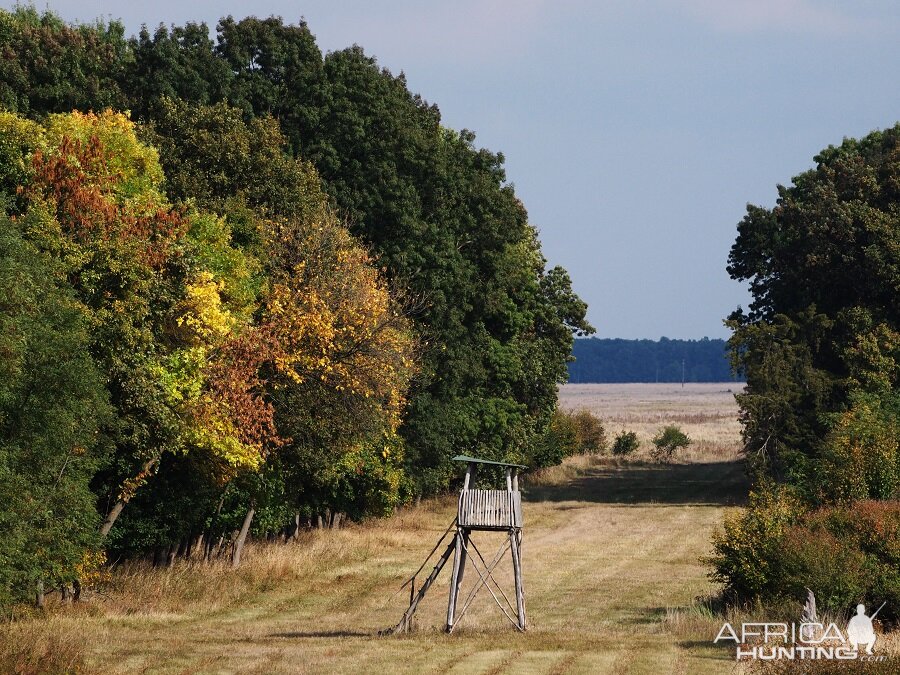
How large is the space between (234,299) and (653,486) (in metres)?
50.6

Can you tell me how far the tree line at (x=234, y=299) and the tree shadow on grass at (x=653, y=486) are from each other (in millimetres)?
8606

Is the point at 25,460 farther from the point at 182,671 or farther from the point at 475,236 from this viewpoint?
the point at 475,236

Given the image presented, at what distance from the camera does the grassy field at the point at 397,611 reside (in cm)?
2923

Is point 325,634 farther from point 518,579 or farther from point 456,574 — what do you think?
point 518,579

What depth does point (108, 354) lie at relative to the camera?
36.2 metres

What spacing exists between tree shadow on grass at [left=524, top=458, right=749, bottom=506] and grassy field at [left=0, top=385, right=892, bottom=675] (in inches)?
217

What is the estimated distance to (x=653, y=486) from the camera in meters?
87.2

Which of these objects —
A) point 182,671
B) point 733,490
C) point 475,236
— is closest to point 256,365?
point 182,671

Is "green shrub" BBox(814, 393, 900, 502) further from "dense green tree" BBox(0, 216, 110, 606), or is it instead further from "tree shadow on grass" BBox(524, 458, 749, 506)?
"tree shadow on grass" BBox(524, 458, 749, 506)

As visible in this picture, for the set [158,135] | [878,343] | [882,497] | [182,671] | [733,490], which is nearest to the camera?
[182,671]

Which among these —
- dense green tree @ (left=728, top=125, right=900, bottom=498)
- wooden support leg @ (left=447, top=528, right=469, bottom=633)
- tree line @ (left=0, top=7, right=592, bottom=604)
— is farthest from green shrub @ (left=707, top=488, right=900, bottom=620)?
dense green tree @ (left=728, top=125, right=900, bottom=498)

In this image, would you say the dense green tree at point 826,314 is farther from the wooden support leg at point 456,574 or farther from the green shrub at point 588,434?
the green shrub at point 588,434

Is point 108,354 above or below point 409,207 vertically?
below

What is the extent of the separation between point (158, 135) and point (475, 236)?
68.8 feet
